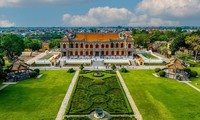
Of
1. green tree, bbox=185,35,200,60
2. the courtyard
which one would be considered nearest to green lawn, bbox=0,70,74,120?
the courtyard

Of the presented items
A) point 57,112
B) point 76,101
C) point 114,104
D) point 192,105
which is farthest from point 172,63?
point 57,112

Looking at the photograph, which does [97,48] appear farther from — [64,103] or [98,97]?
[64,103]

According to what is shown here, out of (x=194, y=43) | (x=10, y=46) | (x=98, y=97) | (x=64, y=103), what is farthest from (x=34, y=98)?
(x=194, y=43)

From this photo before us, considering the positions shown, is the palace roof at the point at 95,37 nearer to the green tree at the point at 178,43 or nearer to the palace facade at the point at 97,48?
the palace facade at the point at 97,48

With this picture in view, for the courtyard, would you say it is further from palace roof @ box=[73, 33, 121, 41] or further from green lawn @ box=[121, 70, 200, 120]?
palace roof @ box=[73, 33, 121, 41]

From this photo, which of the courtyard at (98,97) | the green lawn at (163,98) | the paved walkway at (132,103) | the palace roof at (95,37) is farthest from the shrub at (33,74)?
the palace roof at (95,37)
